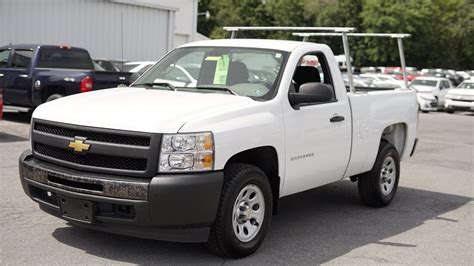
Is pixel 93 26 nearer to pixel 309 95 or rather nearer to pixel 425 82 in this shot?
pixel 425 82

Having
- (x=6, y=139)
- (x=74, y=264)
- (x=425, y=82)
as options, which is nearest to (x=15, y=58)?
(x=6, y=139)

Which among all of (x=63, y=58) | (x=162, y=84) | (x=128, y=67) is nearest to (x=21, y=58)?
(x=63, y=58)

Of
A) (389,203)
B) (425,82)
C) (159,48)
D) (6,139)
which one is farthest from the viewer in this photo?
(425,82)

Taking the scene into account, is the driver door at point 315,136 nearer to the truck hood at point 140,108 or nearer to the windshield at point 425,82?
the truck hood at point 140,108

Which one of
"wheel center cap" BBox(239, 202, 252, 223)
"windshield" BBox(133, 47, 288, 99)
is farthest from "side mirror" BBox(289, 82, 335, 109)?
"wheel center cap" BBox(239, 202, 252, 223)

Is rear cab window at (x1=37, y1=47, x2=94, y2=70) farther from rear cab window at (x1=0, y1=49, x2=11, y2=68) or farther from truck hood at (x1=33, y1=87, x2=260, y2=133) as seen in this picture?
truck hood at (x1=33, y1=87, x2=260, y2=133)

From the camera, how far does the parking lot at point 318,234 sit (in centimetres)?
514

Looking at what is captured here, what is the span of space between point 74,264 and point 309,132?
242 centimetres

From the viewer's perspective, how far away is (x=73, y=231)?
18.6 ft

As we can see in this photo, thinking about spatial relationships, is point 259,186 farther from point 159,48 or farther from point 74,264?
point 159,48

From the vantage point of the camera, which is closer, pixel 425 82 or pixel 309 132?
pixel 309 132

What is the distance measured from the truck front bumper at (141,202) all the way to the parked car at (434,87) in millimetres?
25191

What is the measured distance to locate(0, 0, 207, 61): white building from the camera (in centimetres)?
2150

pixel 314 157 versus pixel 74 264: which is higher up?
pixel 314 157
